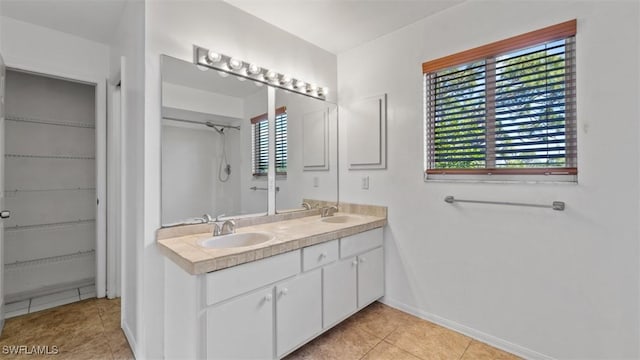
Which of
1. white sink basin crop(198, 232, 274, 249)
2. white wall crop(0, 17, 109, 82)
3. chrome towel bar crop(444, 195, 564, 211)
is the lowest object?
white sink basin crop(198, 232, 274, 249)

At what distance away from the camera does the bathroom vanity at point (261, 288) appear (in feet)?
4.42

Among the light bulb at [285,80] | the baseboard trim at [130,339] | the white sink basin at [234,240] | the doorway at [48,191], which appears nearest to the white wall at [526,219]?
the light bulb at [285,80]

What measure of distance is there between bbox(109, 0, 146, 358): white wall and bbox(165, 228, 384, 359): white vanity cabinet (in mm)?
267

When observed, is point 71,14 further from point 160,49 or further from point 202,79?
point 202,79

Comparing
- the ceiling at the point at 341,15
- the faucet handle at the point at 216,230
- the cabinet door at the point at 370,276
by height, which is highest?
the ceiling at the point at 341,15

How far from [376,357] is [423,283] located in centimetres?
74

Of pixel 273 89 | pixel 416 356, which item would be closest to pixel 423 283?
pixel 416 356

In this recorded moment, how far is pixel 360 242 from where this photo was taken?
2236 mm

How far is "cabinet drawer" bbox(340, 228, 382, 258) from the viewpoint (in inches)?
81.9

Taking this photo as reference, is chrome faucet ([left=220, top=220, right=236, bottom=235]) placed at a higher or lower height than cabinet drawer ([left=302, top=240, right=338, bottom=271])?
higher

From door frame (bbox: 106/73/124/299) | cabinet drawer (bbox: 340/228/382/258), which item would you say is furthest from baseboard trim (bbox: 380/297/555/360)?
door frame (bbox: 106/73/124/299)

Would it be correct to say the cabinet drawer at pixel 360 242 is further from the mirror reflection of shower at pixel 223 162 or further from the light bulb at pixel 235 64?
the light bulb at pixel 235 64

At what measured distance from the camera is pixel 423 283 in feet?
7.47

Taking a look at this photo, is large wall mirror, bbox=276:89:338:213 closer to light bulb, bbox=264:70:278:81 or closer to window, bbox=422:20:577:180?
light bulb, bbox=264:70:278:81
